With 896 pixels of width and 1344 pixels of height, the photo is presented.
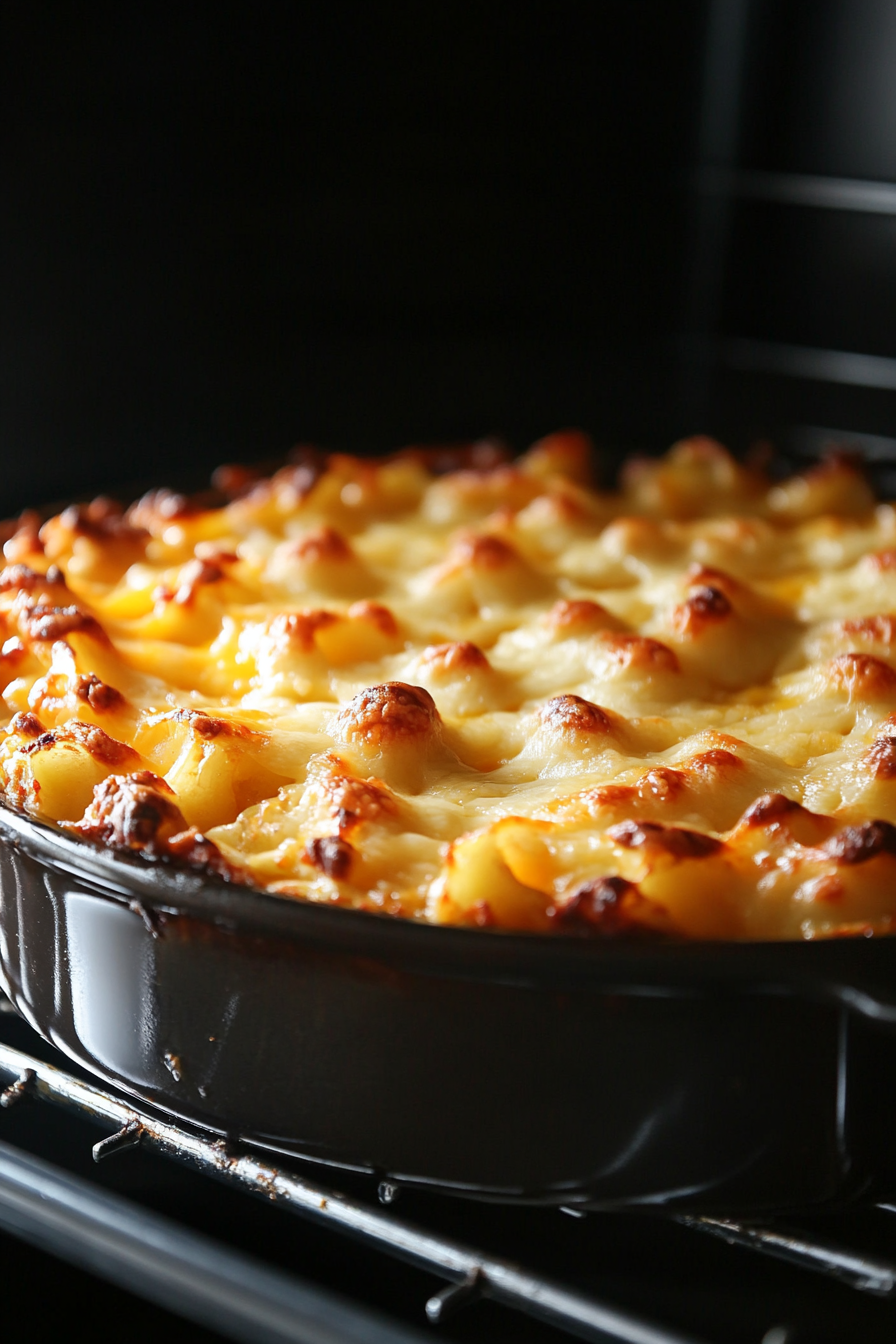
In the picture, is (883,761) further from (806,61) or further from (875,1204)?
(806,61)

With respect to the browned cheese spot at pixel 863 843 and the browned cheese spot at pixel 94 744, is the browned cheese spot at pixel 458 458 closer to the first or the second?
the browned cheese spot at pixel 94 744

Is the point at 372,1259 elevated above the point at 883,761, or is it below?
below

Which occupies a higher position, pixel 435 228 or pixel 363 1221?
pixel 435 228

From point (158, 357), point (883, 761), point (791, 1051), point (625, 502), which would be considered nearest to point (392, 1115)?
point (791, 1051)

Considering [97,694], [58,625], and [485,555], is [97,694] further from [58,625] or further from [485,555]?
[485,555]

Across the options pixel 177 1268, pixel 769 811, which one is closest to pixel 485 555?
pixel 769 811

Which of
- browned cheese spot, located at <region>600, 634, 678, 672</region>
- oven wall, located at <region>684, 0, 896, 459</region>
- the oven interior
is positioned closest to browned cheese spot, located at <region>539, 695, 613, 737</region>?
browned cheese spot, located at <region>600, 634, 678, 672</region>
